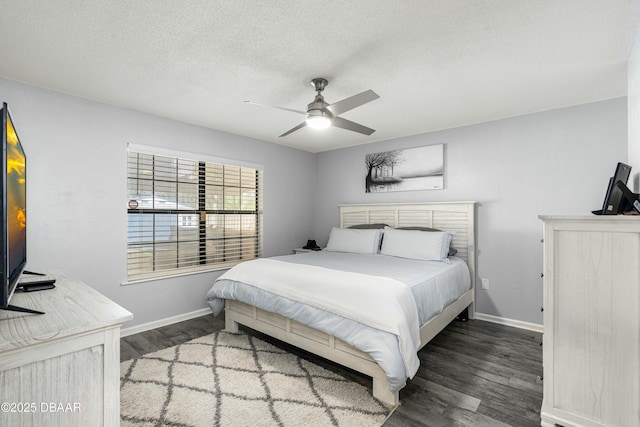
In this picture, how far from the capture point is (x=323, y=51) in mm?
2090

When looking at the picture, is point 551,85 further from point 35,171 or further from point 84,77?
point 35,171

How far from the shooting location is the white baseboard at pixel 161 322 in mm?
3203

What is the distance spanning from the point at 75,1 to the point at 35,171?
1.74 m

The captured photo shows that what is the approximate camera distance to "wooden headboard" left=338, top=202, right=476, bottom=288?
12.1 ft

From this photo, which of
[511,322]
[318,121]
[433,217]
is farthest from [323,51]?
[511,322]

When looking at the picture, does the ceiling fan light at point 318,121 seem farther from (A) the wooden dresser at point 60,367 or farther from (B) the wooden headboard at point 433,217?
(B) the wooden headboard at point 433,217

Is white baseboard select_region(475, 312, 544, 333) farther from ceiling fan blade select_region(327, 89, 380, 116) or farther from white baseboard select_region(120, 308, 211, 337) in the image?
white baseboard select_region(120, 308, 211, 337)

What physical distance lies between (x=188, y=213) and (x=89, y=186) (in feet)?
3.44

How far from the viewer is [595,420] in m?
1.59

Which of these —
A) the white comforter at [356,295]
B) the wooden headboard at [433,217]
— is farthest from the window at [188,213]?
the wooden headboard at [433,217]

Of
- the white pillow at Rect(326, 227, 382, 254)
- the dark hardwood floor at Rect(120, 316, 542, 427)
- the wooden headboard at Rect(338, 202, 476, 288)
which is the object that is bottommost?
the dark hardwood floor at Rect(120, 316, 542, 427)

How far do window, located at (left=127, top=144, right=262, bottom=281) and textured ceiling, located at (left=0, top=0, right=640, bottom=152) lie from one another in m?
0.75

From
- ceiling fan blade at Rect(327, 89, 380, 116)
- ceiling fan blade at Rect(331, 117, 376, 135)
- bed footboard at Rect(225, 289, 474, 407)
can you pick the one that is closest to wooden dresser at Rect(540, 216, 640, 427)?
Result: bed footboard at Rect(225, 289, 474, 407)

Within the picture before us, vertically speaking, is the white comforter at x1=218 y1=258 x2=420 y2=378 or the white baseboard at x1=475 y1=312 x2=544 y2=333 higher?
the white comforter at x1=218 y1=258 x2=420 y2=378
